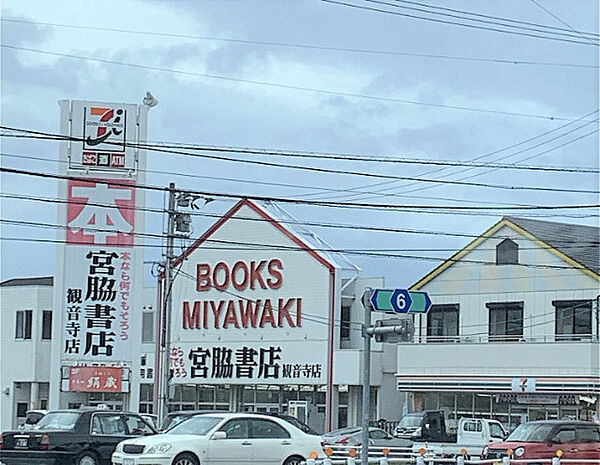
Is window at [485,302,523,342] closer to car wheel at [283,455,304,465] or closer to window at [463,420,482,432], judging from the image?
window at [463,420,482,432]

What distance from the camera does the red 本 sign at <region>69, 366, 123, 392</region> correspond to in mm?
43094

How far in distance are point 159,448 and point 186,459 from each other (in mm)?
601

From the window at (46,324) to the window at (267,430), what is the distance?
31.8 metres

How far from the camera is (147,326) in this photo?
187 ft

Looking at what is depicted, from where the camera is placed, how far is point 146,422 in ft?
90.6

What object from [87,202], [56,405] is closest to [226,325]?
[56,405]

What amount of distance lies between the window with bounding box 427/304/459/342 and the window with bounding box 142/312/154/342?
44.7 ft

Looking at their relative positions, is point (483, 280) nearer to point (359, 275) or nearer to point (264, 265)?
point (359, 275)

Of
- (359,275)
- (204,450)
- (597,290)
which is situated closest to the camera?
(204,450)

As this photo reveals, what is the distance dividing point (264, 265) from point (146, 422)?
80.8ft

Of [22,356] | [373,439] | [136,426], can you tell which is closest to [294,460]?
[136,426]

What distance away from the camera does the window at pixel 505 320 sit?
4744cm

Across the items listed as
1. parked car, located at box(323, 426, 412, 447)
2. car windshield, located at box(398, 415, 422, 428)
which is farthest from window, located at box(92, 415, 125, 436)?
car windshield, located at box(398, 415, 422, 428)

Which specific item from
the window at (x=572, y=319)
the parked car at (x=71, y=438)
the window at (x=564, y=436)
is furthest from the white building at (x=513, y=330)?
the parked car at (x=71, y=438)
